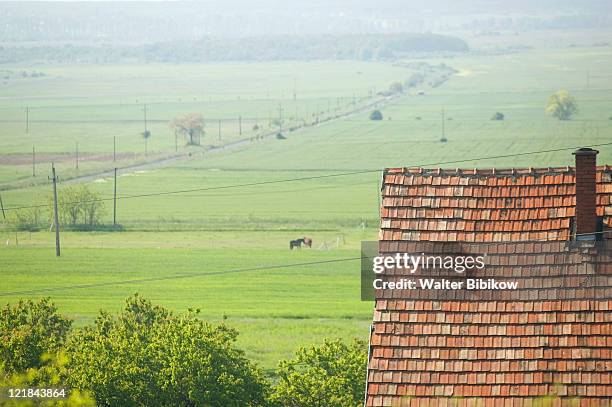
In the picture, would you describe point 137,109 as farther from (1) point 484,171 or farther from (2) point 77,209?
(1) point 484,171

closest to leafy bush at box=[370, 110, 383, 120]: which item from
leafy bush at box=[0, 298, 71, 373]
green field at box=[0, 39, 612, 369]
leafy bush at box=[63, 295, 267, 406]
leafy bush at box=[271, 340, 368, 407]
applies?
green field at box=[0, 39, 612, 369]

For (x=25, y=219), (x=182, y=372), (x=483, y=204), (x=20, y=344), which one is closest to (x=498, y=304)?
(x=483, y=204)

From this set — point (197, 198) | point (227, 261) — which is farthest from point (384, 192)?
point (197, 198)

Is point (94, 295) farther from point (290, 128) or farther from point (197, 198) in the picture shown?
point (290, 128)

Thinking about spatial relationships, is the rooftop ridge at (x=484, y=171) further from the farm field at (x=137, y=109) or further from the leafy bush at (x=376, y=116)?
the leafy bush at (x=376, y=116)

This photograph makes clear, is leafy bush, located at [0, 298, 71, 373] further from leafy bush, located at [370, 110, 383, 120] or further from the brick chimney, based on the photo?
leafy bush, located at [370, 110, 383, 120]

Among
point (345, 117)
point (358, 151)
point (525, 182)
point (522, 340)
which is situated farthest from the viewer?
point (345, 117)

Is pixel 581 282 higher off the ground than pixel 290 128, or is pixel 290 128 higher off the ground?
pixel 290 128
